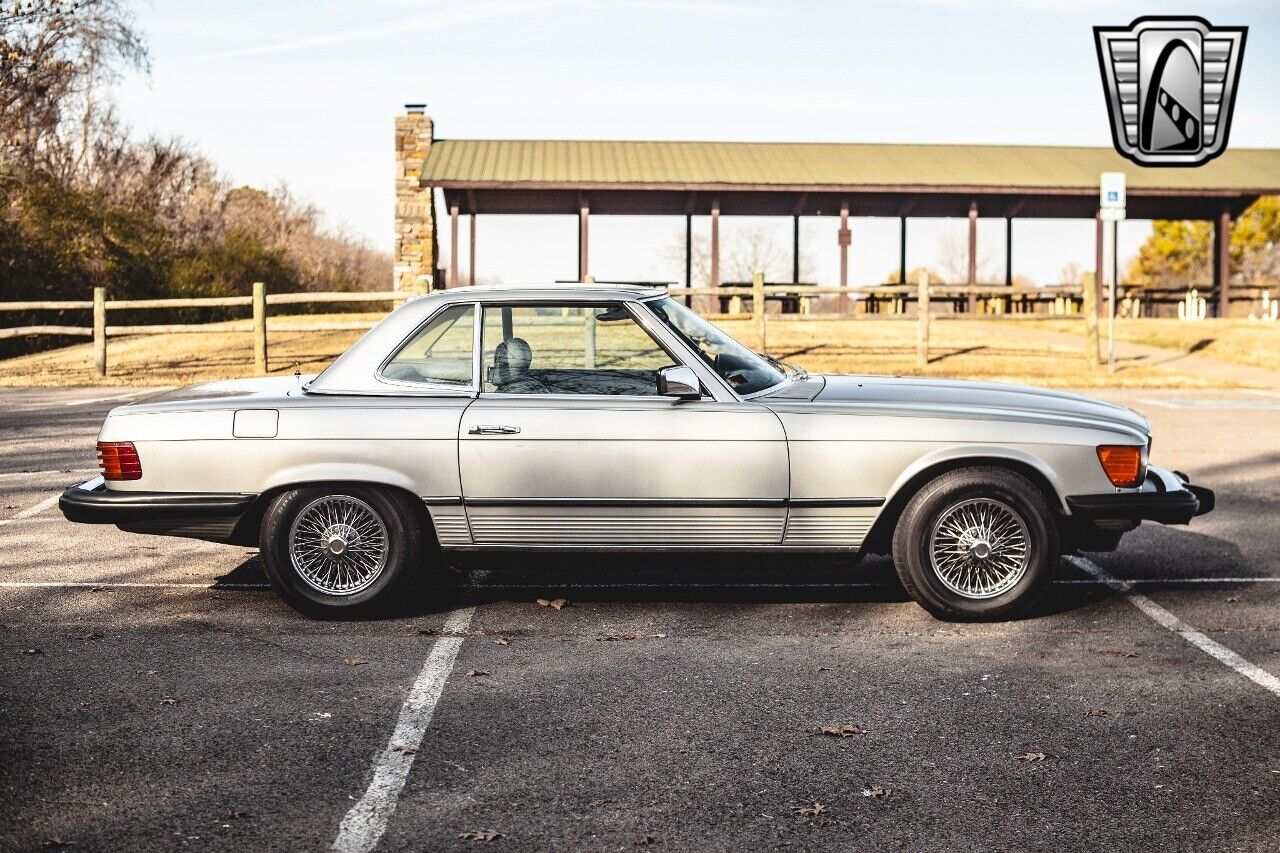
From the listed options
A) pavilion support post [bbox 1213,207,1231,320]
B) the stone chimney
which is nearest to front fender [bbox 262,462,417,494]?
the stone chimney

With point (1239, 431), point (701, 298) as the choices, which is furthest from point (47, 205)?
point (1239, 431)

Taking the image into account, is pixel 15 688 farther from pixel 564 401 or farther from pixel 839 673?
pixel 839 673

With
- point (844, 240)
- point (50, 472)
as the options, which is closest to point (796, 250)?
point (844, 240)

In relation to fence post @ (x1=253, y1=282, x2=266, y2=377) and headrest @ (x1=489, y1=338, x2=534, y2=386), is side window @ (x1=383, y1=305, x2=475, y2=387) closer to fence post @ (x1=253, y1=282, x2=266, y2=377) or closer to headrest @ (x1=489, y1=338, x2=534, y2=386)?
headrest @ (x1=489, y1=338, x2=534, y2=386)

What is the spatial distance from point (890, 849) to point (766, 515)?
2.54 m

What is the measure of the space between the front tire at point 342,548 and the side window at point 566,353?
28.4 inches

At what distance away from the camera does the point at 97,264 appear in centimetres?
3219

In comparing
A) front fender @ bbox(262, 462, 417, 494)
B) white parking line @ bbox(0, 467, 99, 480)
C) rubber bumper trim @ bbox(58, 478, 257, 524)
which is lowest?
white parking line @ bbox(0, 467, 99, 480)

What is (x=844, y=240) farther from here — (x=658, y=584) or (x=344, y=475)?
(x=344, y=475)

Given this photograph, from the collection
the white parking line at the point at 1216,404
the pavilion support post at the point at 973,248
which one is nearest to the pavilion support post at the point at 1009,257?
the pavilion support post at the point at 973,248

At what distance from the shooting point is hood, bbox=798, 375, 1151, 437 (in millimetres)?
6164

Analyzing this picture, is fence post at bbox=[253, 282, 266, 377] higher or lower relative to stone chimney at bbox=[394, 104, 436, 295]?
lower

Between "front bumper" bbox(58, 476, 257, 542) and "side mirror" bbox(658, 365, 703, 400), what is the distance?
186cm

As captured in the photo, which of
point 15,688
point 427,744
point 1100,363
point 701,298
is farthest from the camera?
point 701,298
